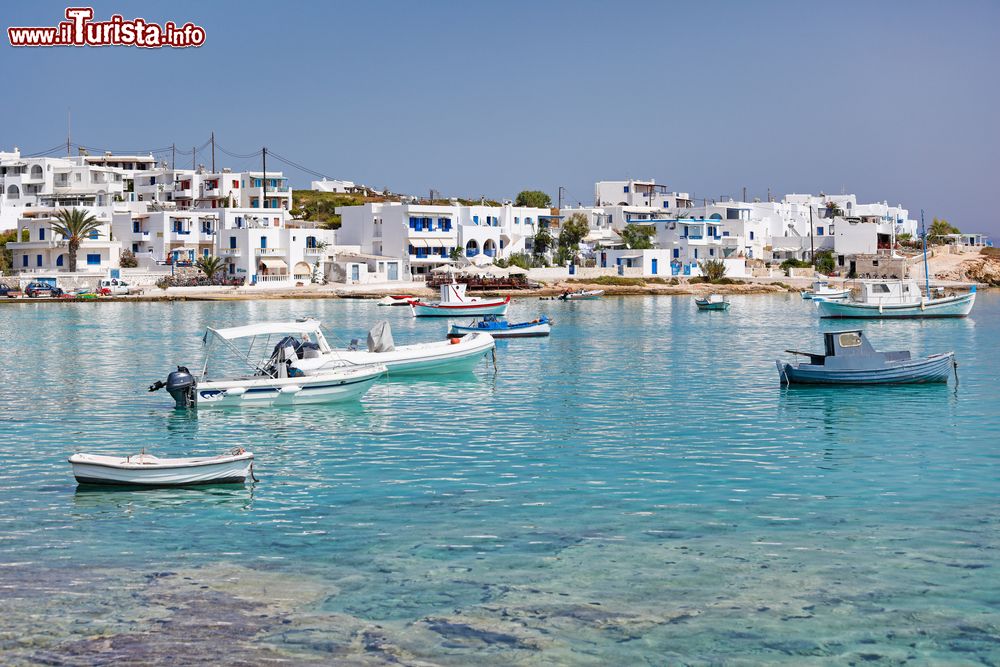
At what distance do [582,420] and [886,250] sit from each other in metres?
114

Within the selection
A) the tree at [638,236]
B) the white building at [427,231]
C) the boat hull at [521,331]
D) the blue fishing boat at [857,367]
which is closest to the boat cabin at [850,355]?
the blue fishing boat at [857,367]

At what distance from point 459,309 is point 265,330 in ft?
143

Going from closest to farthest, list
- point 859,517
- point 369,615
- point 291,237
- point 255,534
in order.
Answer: point 369,615 → point 255,534 → point 859,517 → point 291,237

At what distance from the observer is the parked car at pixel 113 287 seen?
9562cm

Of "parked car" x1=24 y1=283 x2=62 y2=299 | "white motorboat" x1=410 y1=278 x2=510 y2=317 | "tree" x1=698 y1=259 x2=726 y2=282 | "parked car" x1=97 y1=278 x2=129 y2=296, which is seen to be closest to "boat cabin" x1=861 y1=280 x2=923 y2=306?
"white motorboat" x1=410 y1=278 x2=510 y2=317

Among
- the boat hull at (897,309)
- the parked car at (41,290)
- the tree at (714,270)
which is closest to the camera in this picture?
the boat hull at (897,309)

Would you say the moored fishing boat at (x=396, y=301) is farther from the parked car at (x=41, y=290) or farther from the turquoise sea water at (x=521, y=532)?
the turquoise sea water at (x=521, y=532)

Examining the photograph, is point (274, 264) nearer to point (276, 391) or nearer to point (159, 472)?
point (276, 391)

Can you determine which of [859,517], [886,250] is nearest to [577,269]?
[886,250]

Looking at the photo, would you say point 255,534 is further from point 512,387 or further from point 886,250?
point 886,250

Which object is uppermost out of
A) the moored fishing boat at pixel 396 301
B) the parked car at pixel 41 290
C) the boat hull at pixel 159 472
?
the parked car at pixel 41 290

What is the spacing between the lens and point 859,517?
54.6 feet

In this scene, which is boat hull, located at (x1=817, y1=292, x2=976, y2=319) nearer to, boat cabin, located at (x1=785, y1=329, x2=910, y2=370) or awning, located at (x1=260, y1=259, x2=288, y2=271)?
boat cabin, located at (x1=785, y1=329, x2=910, y2=370)

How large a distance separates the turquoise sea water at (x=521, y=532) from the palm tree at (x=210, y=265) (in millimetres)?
69831
